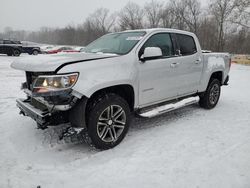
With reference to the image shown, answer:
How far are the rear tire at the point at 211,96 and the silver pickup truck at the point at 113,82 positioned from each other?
Answer: 2.22 feet

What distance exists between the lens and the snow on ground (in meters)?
2.92

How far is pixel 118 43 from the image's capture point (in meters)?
4.44

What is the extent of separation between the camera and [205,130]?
459 centimetres

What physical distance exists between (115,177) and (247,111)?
4416 millimetres

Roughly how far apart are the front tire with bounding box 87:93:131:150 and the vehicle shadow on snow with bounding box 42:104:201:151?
0.32 m

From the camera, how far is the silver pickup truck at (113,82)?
3.23 metres

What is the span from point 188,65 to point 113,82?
7.05 ft

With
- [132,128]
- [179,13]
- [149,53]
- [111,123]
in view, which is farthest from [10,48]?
Answer: [179,13]

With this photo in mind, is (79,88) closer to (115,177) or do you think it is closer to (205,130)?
(115,177)

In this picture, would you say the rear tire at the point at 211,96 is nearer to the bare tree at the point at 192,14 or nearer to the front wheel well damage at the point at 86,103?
the front wheel well damage at the point at 86,103

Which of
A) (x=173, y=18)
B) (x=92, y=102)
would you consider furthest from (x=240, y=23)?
(x=92, y=102)

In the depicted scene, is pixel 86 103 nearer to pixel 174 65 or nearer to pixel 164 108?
pixel 164 108

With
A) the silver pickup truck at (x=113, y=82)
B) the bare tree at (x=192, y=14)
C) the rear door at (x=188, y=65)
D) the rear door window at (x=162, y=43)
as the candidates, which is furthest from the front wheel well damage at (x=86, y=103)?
the bare tree at (x=192, y=14)

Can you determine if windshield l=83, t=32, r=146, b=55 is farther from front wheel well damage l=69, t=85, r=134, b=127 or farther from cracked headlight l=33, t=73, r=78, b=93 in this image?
cracked headlight l=33, t=73, r=78, b=93
